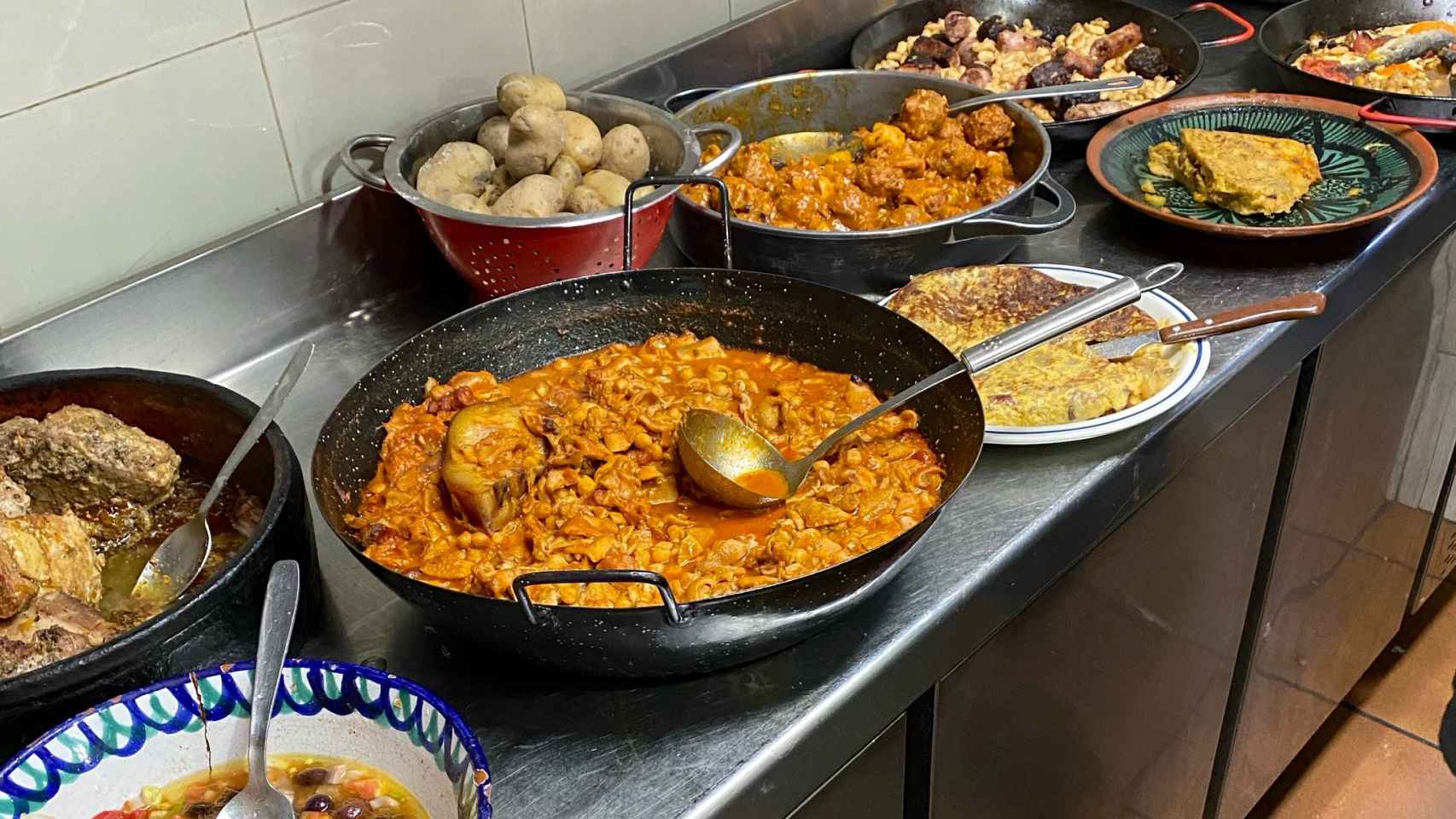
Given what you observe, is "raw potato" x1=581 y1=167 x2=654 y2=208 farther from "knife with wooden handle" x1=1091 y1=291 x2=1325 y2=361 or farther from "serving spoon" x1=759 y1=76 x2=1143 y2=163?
"knife with wooden handle" x1=1091 y1=291 x2=1325 y2=361

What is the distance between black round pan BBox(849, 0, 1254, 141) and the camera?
224 cm

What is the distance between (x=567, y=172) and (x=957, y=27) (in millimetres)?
1003

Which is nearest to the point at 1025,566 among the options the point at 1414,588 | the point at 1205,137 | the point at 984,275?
the point at 984,275

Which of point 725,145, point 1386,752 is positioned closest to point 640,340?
point 725,145

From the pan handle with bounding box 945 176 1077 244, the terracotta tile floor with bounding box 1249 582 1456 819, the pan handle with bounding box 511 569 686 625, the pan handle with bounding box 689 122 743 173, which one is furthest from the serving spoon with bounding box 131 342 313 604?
the terracotta tile floor with bounding box 1249 582 1456 819

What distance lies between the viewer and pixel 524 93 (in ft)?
5.38

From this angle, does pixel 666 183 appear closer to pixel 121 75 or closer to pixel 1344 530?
pixel 121 75

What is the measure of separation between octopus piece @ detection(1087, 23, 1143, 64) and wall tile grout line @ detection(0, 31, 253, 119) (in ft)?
4.69

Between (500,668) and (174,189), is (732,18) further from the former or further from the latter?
(500,668)

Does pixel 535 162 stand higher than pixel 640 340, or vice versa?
pixel 535 162

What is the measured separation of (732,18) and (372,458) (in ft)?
4.01

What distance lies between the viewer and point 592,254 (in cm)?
154

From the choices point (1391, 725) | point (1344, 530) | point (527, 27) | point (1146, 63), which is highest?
point (527, 27)

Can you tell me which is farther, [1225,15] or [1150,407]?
[1225,15]
